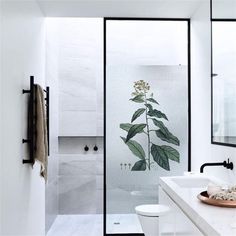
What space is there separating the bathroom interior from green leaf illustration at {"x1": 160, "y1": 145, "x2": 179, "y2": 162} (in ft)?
0.04

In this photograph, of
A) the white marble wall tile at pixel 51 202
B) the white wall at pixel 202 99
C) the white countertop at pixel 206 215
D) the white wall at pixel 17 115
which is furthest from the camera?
the white marble wall tile at pixel 51 202

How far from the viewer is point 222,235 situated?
121 cm

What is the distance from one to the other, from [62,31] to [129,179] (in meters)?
2.46

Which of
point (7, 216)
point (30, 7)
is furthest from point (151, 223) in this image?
point (30, 7)

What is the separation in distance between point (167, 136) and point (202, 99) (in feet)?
2.40

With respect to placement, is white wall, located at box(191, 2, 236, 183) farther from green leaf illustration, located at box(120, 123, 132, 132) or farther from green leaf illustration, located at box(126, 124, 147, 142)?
green leaf illustration, located at box(120, 123, 132, 132)

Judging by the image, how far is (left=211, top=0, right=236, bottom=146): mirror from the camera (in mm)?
2457

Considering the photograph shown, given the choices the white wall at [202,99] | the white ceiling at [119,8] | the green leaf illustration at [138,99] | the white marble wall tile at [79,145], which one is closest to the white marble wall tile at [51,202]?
the white marble wall tile at [79,145]

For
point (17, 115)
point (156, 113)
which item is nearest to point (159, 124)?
point (156, 113)

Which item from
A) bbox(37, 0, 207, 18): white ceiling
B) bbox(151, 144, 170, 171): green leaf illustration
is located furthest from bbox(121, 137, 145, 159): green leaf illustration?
bbox(37, 0, 207, 18): white ceiling

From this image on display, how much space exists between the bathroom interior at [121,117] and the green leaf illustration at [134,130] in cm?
1

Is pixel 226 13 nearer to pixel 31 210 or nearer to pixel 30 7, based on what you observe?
pixel 30 7

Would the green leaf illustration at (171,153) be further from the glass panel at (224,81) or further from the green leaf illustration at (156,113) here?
the glass panel at (224,81)

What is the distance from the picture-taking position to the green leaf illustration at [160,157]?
3.95 m
